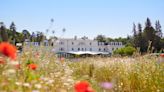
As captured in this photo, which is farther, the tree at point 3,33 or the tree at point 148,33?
the tree at point 148,33

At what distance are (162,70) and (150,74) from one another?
228 millimetres

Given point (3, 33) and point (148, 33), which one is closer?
point (3, 33)

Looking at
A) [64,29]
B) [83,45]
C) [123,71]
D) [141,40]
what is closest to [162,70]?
[123,71]

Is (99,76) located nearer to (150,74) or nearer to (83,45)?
(150,74)

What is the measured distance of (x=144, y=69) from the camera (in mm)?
6266

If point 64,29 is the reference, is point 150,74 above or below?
below

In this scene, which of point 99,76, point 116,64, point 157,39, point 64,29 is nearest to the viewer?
point 64,29

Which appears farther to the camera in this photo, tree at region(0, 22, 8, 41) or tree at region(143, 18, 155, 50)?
tree at region(143, 18, 155, 50)

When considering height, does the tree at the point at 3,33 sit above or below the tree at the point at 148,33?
below

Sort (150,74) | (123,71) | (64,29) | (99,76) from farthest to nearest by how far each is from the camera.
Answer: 1. (99,76)
2. (123,71)
3. (64,29)
4. (150,74)

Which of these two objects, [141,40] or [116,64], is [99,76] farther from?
[141,40]

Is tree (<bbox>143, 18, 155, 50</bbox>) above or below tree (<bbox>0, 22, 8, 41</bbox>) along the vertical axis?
above

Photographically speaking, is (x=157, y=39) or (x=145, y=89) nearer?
(x=145, y=89)

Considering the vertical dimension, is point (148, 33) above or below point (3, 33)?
above
